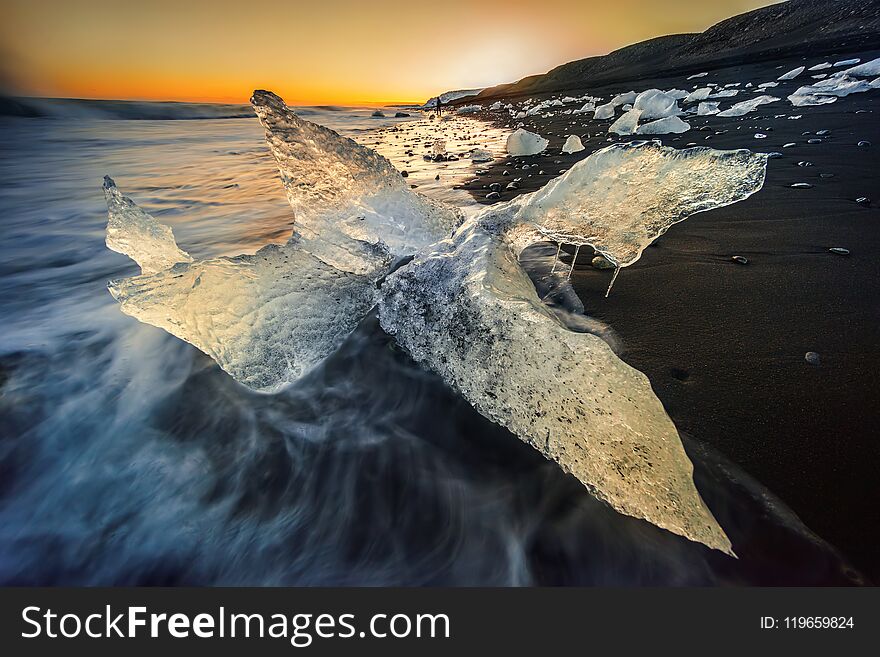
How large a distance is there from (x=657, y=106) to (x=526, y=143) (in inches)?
201

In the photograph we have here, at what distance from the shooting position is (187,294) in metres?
1.86

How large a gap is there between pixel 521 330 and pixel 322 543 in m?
1.22

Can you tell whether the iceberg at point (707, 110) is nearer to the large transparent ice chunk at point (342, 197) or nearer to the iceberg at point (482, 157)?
the iceberg at point (482, 157)

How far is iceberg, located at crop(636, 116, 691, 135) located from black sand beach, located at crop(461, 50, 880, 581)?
4155 mm

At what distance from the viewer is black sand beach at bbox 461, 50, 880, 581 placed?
129 centimetres

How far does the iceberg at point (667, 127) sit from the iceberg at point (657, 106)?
2333mm

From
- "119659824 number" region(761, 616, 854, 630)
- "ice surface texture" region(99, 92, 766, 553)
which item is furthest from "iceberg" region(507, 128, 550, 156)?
"119659824 number" region(761, 616, 854, 630)

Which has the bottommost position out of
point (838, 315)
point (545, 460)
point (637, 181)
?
point (545, 460)

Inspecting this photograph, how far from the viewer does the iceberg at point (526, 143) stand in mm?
7016

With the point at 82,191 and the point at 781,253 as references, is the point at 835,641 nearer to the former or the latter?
the point at 781,253

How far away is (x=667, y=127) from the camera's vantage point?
23.9 ft

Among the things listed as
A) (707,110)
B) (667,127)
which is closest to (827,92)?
(707,110)

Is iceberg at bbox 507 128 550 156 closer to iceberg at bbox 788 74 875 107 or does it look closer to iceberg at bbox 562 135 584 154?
iceberg at bbox 562 135 584 154

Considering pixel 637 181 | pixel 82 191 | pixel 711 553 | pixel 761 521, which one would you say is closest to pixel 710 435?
pixel 761 521
